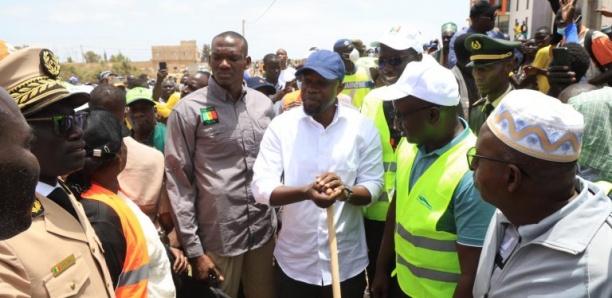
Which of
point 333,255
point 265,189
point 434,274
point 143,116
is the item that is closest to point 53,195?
point 265,189

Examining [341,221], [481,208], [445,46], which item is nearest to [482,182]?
[481,208]

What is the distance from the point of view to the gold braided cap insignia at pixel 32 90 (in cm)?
161

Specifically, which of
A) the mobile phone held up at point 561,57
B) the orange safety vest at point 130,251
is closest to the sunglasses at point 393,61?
the mobile phone held up at point 561,57

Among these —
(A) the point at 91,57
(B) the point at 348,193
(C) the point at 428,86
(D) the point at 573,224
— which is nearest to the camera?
(D) the point at 573,224

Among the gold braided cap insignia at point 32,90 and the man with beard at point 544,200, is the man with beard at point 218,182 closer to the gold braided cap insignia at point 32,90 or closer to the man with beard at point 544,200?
the gold braided cap insignia at point 32,90

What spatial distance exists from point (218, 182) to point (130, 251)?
49.2 inches

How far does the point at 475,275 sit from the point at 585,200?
66 cm

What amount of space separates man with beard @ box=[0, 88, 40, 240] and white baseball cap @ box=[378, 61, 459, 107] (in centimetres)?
163

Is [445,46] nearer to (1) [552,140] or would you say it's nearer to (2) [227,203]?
(2) [227,203]

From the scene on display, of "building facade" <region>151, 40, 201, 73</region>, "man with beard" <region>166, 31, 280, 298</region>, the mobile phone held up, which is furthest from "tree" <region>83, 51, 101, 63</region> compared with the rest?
the mobile phone held up

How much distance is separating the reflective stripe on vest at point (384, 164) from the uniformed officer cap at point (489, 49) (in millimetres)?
827

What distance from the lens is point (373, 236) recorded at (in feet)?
10.6

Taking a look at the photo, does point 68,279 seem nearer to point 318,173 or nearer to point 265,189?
point 265,189

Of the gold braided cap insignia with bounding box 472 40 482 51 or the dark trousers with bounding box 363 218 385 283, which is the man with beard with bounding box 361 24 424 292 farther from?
the gold braided cap insignia with bounding box 472 40 482 51
